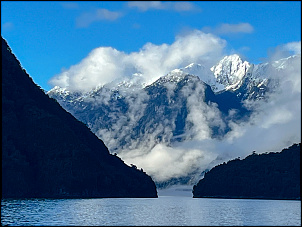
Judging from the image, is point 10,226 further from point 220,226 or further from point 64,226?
point 220,226

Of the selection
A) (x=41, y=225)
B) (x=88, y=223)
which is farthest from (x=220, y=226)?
(x=41, y=225)

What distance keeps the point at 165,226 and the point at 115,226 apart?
14.5 meters

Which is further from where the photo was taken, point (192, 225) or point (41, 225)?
point (192, 225)

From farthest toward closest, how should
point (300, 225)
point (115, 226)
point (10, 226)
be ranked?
point (300, 225)
point (115, 226)
point (10, 226)

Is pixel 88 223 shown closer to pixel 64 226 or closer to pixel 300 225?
pixel 64 226

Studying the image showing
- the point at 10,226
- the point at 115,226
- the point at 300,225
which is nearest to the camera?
the point at 10,226

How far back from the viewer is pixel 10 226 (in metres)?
137

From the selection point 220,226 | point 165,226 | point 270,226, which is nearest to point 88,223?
point 165,226

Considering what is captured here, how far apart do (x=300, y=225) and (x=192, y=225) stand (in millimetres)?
32799

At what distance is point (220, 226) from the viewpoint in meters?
159

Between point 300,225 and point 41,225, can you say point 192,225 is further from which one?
point 41,225

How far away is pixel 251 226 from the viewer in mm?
158375

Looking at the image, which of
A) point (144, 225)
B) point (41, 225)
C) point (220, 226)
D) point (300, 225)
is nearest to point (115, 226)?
point (144, 225)

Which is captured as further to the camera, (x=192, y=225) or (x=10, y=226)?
(x=192, y=225)
